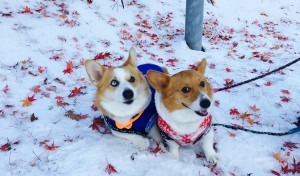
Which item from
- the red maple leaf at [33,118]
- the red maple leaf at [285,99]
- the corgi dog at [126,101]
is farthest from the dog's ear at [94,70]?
the red maple leaf at [285,99]

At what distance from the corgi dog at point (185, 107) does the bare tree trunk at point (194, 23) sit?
3.30 meters

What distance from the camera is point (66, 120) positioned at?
3.63m

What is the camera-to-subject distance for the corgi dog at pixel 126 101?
2.94 m

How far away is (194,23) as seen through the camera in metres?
6.10

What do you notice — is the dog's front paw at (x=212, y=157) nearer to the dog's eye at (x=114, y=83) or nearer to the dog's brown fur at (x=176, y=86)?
the dog's brown fur at (x=176, y=86)

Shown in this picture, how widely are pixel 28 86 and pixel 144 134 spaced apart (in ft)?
6.65

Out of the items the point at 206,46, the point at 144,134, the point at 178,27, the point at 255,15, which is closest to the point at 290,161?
the point at 144,134

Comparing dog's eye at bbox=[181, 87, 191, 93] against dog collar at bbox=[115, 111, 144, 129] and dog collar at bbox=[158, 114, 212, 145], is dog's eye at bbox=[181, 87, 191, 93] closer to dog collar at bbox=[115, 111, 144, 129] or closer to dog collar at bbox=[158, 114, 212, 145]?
dog collar at bbox=[158, 114, 212, 145]

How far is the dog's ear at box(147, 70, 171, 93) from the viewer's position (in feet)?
8.99

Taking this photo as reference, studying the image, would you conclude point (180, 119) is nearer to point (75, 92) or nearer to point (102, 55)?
point (75, 92)

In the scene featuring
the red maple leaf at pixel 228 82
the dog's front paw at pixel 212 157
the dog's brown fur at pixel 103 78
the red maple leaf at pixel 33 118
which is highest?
the dog's brown fur at pixel 103 78

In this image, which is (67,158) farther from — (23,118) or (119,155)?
(23,118)

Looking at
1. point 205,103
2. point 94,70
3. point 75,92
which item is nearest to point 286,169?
point 205,103

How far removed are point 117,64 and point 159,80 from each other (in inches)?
99.4
